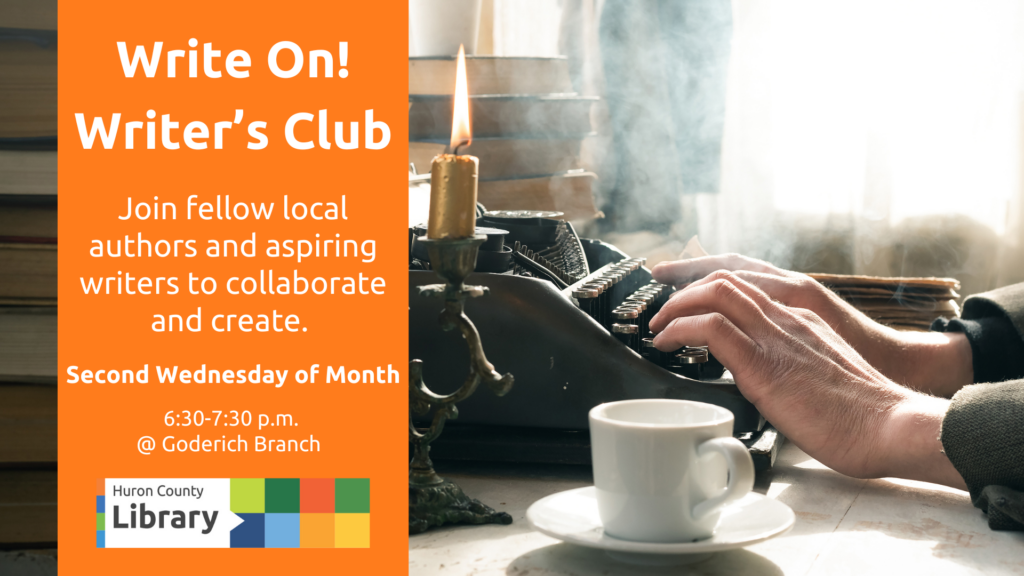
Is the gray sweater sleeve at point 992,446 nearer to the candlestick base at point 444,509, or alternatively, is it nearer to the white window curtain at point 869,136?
the candlestick base at point 444,509

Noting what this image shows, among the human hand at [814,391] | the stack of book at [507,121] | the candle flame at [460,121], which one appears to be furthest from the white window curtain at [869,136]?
the candle flame at [460,121]

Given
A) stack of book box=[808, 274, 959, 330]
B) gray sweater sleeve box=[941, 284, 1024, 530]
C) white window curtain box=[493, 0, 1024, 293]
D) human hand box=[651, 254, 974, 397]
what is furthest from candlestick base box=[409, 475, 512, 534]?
white window curtain box=[493, 0, 1024, 293]

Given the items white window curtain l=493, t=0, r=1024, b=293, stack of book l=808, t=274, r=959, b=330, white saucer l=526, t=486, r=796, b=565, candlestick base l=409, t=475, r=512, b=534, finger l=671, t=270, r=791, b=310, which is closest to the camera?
white saucer l=526, t=486, r=796, b=565

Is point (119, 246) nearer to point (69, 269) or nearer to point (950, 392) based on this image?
point (69, 269)

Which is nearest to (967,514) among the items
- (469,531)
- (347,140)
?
(469,531)

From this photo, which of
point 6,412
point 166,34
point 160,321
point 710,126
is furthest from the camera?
point 710,126

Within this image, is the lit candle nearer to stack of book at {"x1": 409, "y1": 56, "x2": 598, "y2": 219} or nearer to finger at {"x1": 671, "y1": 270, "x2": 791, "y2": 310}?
finger at {"x1": 671, "y1": 270, "x2": 791, "y2": 310}

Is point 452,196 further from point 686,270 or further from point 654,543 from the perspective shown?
point 686,270

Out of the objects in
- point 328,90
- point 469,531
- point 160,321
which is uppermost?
point 328,90
